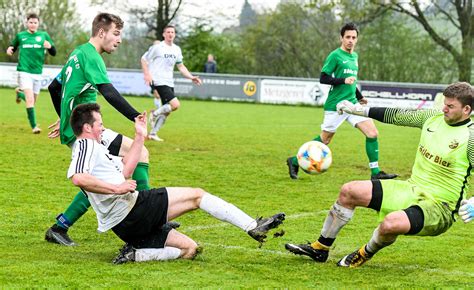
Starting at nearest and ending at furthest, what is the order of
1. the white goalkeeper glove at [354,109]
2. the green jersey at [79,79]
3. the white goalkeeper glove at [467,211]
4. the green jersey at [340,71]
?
the white goalkeeper glove at [467,211] → the white goalkeeper glove at [354,109] → the green jersey at [79,79] → the green jersey at [340,71]

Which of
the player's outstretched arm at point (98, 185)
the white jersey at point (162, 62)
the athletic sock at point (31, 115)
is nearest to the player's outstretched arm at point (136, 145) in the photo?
the player's outstretched arm at point (98, 185)

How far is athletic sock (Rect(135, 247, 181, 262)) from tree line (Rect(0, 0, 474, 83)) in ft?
106

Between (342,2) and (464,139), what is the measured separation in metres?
35.0

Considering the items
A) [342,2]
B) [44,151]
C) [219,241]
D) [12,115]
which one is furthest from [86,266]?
[342,2]

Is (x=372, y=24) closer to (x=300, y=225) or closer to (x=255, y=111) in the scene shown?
(x=255, y=111)

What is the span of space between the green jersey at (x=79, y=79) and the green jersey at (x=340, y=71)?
4937 millimetres

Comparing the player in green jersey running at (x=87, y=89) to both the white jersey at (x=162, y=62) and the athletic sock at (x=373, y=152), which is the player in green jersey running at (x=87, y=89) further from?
the white jersey at (x=162, y=62)

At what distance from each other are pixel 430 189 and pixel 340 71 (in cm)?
548

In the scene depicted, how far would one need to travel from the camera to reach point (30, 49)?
15609 mm

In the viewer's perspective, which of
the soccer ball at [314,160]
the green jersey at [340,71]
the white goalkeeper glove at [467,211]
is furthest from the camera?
the green jersey at [340,71]

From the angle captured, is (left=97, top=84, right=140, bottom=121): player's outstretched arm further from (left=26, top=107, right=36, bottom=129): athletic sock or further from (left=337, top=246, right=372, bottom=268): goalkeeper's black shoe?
(left=26, top=107, right=36, bottom=129): athletic sock

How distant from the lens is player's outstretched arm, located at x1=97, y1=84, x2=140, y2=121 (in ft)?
20.9

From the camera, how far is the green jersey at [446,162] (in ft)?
19.2

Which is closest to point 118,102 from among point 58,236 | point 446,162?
point 58,236
